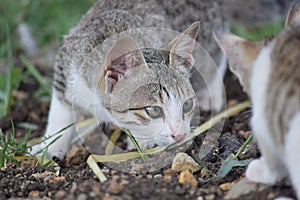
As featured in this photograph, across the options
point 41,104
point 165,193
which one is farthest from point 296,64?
point 41,104

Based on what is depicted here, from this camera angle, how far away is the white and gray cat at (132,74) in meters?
4.17

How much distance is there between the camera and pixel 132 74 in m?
4.26

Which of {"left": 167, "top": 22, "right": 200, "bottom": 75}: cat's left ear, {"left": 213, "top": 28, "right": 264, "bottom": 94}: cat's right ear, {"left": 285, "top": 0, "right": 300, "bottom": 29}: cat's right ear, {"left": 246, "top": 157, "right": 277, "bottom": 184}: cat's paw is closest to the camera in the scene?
{"left": 246, "top": 157, "right": 277, "bottom": 184}: cat's paw

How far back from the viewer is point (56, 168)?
4215mm

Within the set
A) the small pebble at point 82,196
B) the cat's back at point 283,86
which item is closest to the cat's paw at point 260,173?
the cat's back at point 283,86

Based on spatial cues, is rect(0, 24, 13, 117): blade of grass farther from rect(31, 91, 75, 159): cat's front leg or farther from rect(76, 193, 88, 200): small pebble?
rect(76, 193, 88, 200): small pebble

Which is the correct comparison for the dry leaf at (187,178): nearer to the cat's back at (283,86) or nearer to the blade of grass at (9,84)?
the cat's back at (283,86)

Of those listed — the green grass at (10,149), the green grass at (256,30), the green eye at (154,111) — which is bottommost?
the green grass at (256,30)

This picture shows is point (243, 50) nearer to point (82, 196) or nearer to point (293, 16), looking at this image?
point (293, 16)

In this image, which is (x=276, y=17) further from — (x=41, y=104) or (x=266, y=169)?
(x=266, y=169)

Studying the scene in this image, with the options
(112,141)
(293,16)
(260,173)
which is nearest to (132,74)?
(112,141)

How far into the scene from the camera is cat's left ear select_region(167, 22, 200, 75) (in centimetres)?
432

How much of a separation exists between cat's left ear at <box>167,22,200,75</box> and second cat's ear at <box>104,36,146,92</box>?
28 centimetres

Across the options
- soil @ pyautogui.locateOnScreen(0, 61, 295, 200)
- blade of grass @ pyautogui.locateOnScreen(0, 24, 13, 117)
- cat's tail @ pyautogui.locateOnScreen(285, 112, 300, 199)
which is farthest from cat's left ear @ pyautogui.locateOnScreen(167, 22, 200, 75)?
blade of grass @ pyautogui.locateOnScreen(0, 24, 13, 117)
